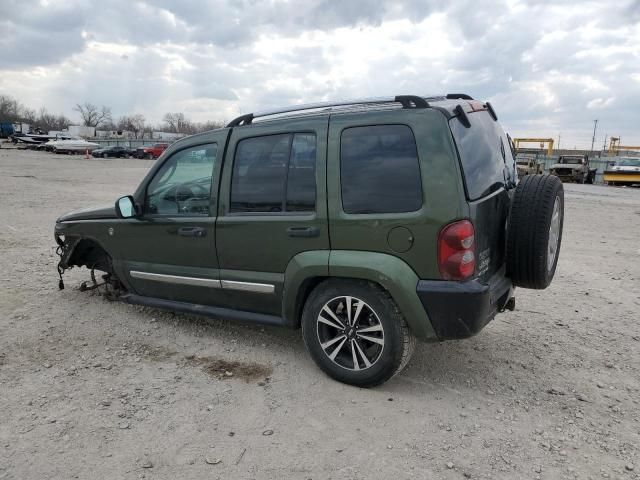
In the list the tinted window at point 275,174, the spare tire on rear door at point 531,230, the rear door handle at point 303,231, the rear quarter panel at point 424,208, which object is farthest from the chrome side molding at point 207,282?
the spare tire on rear door at point 531,230

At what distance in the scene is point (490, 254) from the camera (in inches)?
130

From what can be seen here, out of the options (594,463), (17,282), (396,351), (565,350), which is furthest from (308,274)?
(17,282)

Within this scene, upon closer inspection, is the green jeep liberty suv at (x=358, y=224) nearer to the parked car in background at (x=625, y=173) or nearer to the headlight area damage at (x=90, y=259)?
the headlight area damage at (x=90, y=259)

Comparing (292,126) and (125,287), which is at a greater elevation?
(292,126)

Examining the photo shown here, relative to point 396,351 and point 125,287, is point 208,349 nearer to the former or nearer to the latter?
point 125,287

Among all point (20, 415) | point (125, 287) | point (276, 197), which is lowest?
point (20, 415)

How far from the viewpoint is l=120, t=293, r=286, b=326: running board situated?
3824 millimetres

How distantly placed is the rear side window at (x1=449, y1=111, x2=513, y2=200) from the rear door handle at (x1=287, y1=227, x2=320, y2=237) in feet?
3.41

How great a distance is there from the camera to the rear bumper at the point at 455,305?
301 centimetres

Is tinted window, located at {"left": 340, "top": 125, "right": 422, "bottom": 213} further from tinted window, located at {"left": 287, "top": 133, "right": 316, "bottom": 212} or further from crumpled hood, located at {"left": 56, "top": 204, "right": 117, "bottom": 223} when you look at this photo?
crumpled hood, located at {"left": 56, "top": 204, "right": 117, "bottom": 223}

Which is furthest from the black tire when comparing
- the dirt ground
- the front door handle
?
the front door handle

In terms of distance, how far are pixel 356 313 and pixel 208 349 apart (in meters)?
1.47

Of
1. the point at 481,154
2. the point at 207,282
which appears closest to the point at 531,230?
the point at 481,154

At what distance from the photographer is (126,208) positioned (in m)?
4.35
